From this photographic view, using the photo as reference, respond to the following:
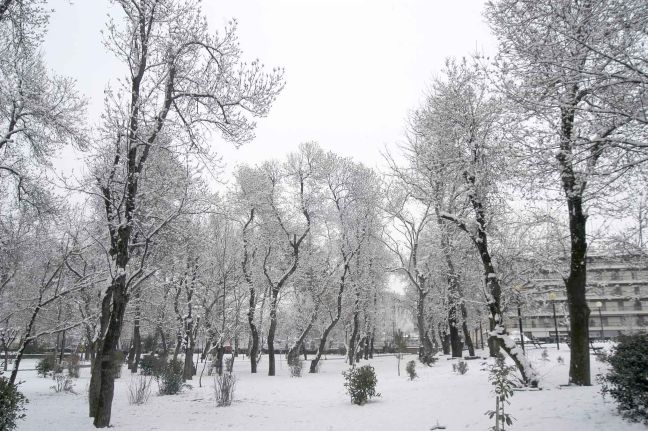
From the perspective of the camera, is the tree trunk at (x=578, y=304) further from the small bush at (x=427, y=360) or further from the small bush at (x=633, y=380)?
the small bush at (x=427, y=360)

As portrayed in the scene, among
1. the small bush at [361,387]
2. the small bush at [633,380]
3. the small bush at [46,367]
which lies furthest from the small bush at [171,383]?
the small bush at [633,380]

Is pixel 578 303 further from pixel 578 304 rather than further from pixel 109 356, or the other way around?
pixel 109 356

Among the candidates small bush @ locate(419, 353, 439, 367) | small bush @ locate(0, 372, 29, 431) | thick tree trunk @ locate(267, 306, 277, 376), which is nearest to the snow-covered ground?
small bush @ locate(0, 372, 29, 431)

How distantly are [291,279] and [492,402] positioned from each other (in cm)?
2079

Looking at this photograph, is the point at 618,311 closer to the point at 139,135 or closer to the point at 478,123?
the point at 478,123

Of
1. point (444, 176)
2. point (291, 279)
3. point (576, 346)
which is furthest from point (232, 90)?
point (291, 279)

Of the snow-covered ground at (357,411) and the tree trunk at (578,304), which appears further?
the tree trunk at (578,304)

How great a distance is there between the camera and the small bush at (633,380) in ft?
20.8

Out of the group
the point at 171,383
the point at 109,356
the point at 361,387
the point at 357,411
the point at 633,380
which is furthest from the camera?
the point at 171,383

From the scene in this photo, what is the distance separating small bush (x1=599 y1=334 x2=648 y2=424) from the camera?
6.33 metres

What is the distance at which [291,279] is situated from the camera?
96.8ft

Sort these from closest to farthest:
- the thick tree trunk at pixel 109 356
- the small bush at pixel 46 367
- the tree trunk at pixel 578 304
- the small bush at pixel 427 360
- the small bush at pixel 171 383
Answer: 1. the thick tree trunk at pixel 109 356
2. the tree trunk at pixel 578 304
3. the small bush at pixel 171 383
4. the small bush at pixel 46 367
5. the small bush at pixel 427 360

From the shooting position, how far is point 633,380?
6.44m

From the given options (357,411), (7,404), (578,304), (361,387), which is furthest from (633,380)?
(7,404)
